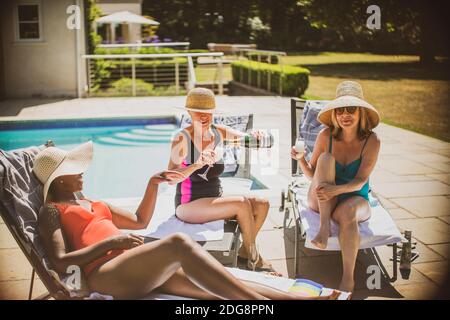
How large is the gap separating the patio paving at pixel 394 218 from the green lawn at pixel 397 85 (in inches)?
54.0

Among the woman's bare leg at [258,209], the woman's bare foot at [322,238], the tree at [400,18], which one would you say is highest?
the tree at [400,18]

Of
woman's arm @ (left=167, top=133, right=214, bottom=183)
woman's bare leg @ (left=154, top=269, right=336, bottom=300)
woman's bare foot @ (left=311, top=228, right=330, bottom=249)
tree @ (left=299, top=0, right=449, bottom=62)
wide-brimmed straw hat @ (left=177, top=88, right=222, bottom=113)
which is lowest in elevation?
woman's bare leg @ (left=154, top=269, right=336, bottom=300)

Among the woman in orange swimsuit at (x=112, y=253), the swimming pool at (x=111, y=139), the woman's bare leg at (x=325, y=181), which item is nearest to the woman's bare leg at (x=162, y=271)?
the woman in orange swimsuit at (x=112, y=253)

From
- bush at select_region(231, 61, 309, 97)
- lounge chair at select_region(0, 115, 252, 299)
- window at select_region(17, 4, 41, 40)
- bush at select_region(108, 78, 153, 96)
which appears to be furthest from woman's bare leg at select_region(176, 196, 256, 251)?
window at select_region(17, 4, 41, 40)

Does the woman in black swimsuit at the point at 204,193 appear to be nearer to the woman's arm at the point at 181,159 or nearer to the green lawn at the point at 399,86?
the woman's arm at the point at 181,159

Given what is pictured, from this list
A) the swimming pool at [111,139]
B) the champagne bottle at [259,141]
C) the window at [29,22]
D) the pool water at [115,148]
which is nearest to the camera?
the champagne bottle at [259,141]

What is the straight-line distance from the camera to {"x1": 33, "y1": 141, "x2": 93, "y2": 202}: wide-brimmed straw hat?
259cm

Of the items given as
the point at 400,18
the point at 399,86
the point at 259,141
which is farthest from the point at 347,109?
the point at 400,18

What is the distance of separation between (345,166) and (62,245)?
1.78m

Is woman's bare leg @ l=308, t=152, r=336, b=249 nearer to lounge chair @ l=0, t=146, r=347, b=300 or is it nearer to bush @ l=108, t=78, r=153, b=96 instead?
lounge chair @ l=0, t=146, r=347, b=300

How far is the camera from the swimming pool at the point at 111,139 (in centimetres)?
797

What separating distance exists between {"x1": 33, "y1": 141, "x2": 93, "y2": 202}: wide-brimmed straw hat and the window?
1108cm
